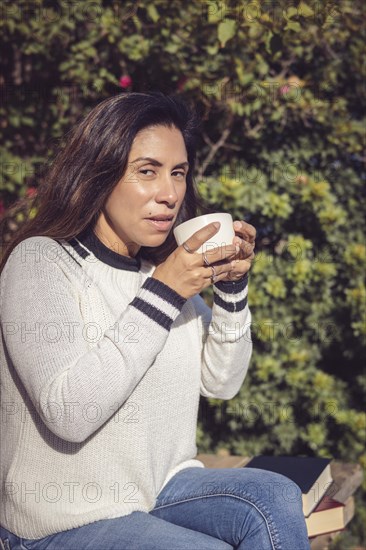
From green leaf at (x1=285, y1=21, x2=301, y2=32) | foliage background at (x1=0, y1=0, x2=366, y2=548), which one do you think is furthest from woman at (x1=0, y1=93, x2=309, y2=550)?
foliage background at (x1=0, y1=0, x2=366, y2=548)

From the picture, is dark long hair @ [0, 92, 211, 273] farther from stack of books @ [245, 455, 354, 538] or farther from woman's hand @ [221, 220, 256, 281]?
stack of books @ [245, 455, 354, 538]

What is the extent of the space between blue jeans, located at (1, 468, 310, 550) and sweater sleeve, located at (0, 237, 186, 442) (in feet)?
0.87

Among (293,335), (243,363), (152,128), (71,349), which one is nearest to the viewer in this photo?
(71,349)

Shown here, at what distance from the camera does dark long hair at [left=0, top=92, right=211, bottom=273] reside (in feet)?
6.40

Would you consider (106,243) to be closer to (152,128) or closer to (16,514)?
(152,128)

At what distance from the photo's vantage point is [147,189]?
6.41 feet

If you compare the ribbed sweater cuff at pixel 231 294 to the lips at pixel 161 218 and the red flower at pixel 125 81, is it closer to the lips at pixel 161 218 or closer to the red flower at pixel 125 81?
the lips at pixel 161 218

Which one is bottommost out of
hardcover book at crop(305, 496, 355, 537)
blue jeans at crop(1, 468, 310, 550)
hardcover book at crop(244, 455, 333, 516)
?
hardcover book at crop(305, 496, 355, 537)

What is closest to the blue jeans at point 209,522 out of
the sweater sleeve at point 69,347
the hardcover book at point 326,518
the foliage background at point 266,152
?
the sweater sleeve at point 69,347

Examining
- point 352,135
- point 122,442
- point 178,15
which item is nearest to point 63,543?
point 122,442

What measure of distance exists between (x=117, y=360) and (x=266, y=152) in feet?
7.37

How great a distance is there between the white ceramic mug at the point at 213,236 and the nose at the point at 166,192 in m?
0.11

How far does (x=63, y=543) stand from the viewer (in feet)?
5.69

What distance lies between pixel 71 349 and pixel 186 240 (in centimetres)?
42
